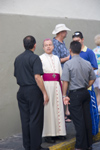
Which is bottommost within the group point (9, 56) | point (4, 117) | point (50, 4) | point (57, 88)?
point (4, 117)

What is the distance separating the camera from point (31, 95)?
5785 mm

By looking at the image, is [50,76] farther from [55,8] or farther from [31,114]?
[55,8]

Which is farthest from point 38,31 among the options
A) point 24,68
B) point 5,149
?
point 5,149

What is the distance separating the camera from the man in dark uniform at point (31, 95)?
575 cm

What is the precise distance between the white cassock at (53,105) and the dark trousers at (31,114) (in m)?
0.63

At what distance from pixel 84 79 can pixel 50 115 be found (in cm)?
101

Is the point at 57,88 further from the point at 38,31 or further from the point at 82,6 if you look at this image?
the point at 82,6

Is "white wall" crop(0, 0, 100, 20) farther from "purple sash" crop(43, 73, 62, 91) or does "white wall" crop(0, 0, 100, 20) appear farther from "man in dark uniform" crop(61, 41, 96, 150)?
"man in dark uniform" crop(61, 41, 96, 150)

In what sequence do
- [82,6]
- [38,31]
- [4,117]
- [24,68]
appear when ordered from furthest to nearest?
[82,6], [38,31], [4,117], [24,68]

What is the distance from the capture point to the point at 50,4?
8328 millimetres

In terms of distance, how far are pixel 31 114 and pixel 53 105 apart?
0.82 m

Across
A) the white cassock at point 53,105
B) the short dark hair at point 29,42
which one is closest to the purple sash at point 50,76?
the white cassock at point 53,105

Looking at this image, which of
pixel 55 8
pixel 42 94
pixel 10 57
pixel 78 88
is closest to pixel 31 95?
pixel 42 94

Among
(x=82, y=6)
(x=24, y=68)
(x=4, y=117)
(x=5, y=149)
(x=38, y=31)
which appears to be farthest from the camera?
(x=82, y=6)
